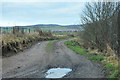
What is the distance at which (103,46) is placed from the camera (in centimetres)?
1617

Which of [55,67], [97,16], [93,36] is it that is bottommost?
[55,67]

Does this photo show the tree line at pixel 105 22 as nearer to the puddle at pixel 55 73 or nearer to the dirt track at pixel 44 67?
the dirt track at pixel 44 67

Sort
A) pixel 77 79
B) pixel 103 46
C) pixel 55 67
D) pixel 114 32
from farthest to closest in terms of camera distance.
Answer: pixel 103 46, pixel 114 32, pixel 55 67, pixel 77 79

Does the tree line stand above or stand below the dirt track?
above

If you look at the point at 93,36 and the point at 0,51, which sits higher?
the point at 93,36

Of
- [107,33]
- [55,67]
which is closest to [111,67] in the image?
[55,67]

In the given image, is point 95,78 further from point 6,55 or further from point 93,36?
point 93,36

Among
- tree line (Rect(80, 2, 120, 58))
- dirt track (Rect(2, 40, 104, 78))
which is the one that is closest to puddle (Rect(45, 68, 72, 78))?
dirt track (Rect(2, 40, 104, 78))

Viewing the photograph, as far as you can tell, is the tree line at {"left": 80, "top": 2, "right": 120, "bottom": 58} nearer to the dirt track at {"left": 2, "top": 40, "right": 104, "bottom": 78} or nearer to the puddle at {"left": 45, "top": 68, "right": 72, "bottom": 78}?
the dirt track at {"left": 2, "top": 40, "right": 104, "bottom": 78}

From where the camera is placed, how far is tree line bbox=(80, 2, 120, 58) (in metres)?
12.4

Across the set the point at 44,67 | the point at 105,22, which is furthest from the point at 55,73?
the point at 105,22

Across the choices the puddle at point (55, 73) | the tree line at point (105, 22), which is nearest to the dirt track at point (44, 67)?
the puddle at point (55, 73)

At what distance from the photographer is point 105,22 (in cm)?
1435

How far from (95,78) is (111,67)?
1.91 metres
